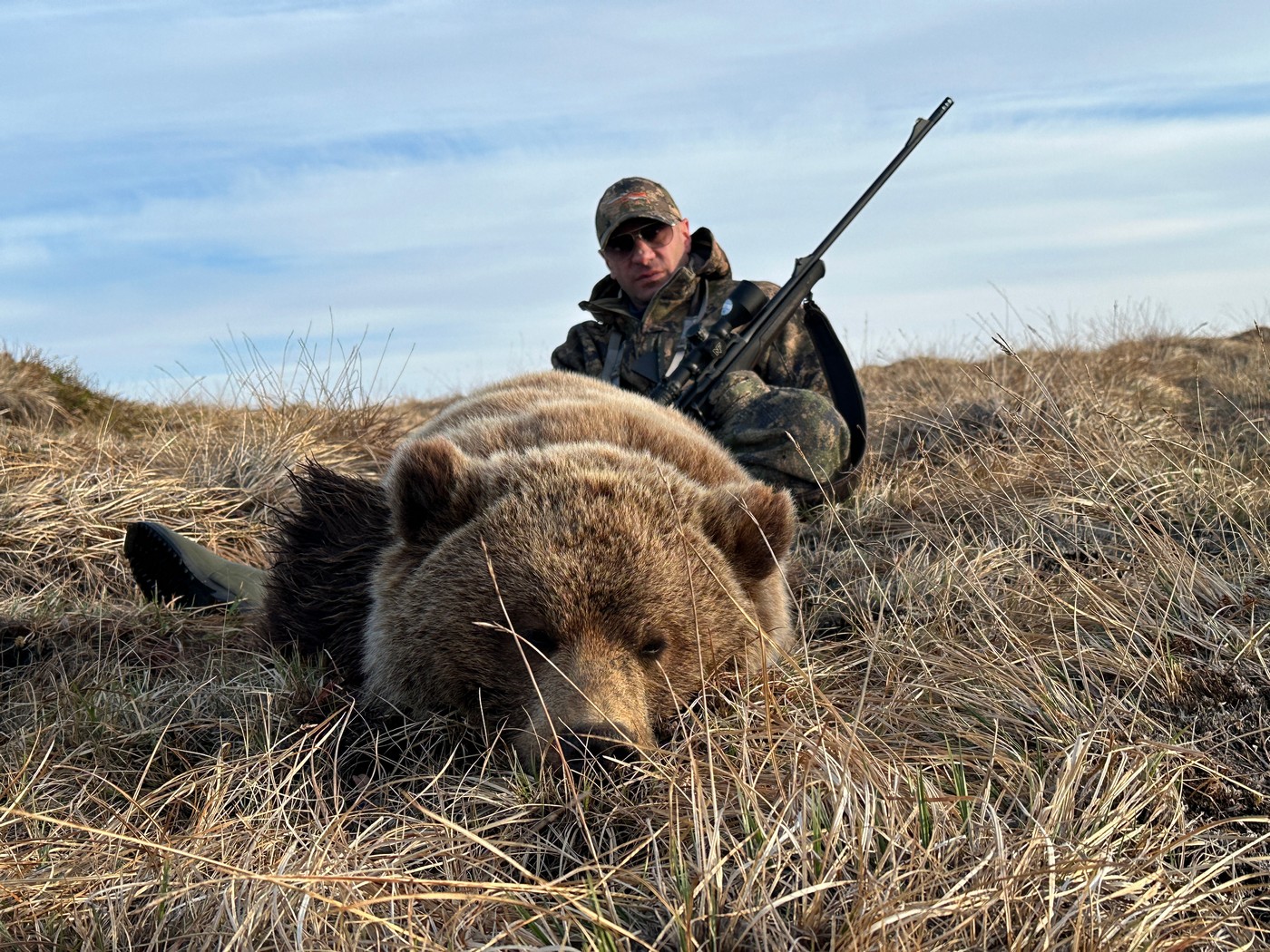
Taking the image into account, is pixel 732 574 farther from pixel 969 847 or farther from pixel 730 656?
pixel 969 847

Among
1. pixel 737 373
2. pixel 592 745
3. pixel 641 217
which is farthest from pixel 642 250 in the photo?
pixel 592 745

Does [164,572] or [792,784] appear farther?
[164,572]

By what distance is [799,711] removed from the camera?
10.5ft

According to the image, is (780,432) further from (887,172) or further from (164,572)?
(164,572)

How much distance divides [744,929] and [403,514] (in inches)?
75.3

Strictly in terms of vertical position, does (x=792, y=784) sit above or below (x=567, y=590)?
below

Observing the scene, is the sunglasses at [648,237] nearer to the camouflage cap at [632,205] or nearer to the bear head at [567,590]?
the camouflage cap at [632,205]

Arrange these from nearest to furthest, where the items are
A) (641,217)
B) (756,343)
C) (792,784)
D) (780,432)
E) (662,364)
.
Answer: (792,784) < (780,432) < (756,343) < (662,364) < (641,217)

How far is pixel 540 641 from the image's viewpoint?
3.16m

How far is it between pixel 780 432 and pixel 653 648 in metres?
3.06

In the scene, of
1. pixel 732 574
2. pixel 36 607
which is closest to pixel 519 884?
pixel 732 574

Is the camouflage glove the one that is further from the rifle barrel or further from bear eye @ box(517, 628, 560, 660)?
bear eye @ box(517, 628, 560, 660)

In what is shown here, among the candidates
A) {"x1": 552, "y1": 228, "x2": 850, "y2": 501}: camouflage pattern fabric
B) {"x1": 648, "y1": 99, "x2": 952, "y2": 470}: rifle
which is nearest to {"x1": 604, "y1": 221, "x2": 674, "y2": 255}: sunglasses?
{"x1": 552, "y1": 228, "x2": 850, "y2": 501}: camouflage pattern fabric

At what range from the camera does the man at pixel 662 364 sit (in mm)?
5363
